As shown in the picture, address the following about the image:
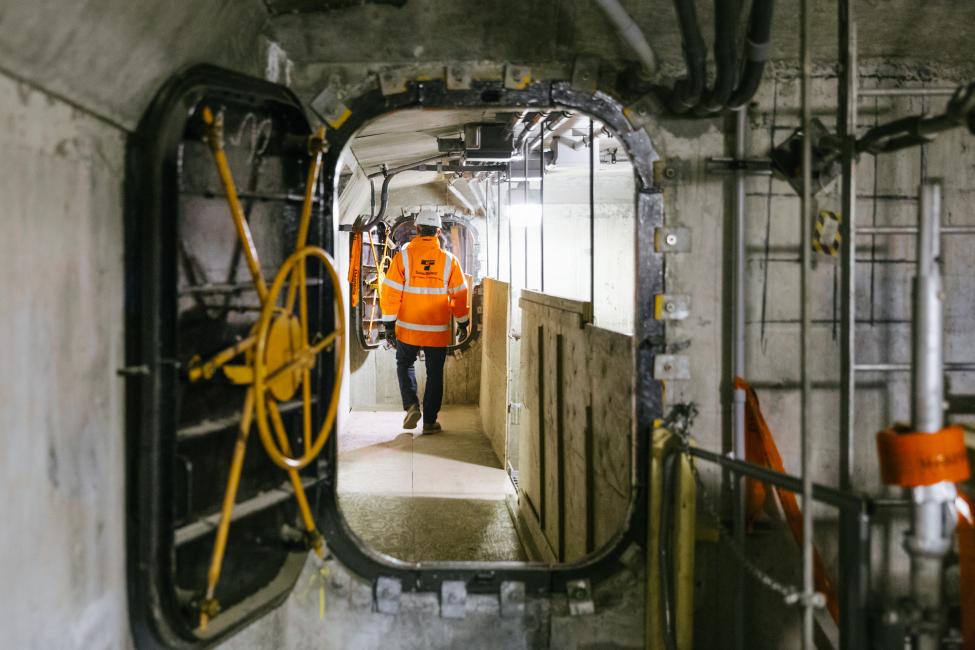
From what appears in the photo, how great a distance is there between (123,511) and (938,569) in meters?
2.35

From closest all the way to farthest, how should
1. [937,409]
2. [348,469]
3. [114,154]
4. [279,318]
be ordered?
[937,409], [114,154], [279,318], [348,469]

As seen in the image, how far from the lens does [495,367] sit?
7.25 m

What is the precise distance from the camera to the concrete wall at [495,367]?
21.9 feet

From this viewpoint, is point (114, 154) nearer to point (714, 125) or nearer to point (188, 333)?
point (188, 333)

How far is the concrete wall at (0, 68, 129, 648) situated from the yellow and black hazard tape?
2.47 m

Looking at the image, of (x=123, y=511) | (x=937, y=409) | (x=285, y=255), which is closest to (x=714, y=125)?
(x=937, y=409)

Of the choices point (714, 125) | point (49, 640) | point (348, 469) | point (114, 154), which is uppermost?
point (714, 125)

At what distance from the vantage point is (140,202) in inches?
90.8

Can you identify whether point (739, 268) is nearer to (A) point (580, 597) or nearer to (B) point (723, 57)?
(B) point (723, 57)

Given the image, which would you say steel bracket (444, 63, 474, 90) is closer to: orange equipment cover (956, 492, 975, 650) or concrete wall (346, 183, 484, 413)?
orange equipment cover (956, 492, 975, 650)

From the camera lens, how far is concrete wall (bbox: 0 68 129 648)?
178cm

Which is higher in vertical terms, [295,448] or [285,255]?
[285,255]

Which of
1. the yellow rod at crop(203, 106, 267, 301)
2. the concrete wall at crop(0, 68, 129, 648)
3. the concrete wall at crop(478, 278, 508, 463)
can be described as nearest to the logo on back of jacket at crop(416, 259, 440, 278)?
the concrete wall at crop(478, 278, 508, 463)

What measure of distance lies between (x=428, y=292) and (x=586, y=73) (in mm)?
4667
